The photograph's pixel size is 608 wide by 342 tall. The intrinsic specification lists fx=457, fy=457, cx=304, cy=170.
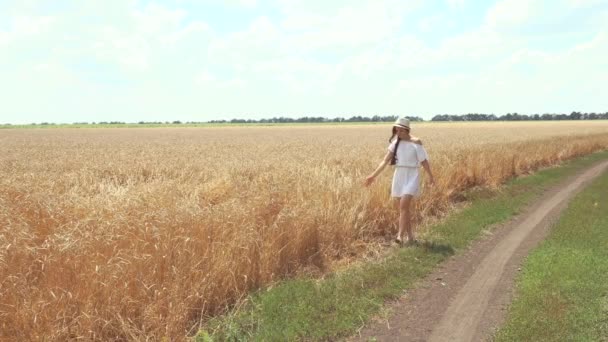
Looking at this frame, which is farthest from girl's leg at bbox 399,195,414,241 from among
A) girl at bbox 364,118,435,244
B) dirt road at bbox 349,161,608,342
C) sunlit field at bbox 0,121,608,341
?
dirt road at bbox 349,161,608,342

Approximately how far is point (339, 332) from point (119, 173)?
9887 millimetres

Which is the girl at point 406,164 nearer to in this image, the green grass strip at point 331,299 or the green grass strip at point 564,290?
the green grass strip at point 331,299

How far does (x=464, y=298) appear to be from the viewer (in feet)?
19.4

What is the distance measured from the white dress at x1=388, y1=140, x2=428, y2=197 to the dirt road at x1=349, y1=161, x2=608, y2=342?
4.70 ft

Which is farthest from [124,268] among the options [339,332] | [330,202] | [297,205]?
[330,202]

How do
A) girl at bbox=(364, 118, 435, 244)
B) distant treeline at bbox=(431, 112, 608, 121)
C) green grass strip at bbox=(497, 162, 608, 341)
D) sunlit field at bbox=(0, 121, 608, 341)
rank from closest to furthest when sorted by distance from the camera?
sunlit field at bbox=(0, 121, 608, 341), green grass strip at bbox=(497, 162, 608, 341), girl at bbox=(364, 118, 435, 244), distant treeline at bbox=(431, 112, 608, 121)

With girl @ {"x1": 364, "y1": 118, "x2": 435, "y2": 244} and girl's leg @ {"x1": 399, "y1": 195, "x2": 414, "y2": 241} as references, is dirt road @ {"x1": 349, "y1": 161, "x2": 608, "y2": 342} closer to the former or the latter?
girl's leg @ {"x1": 399, "y1": 195, "x2": 414, "y2": 241}

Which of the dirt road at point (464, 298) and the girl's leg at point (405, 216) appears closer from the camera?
the dirt road at point (464, 298)

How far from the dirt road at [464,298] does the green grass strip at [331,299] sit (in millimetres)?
219

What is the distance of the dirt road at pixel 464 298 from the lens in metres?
4.97

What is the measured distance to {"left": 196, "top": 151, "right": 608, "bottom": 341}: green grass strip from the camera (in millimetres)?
4875

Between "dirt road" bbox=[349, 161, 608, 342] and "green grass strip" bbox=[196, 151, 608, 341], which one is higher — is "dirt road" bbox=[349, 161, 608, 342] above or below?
below

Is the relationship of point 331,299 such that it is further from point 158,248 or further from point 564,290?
point 564,290

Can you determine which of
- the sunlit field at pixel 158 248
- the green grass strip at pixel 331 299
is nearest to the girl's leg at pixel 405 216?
the green grass strip at pixel 331 299
